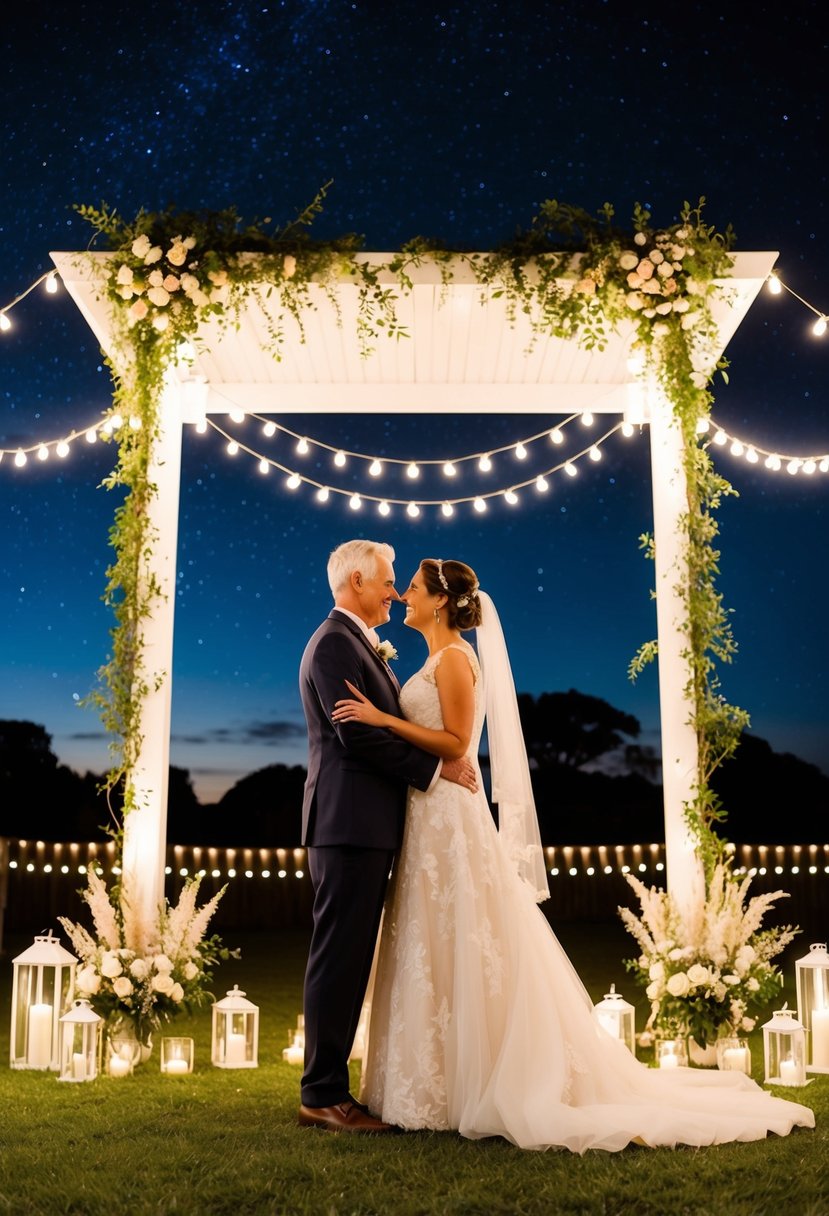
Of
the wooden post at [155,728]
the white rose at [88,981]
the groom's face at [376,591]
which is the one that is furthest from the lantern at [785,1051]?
the white rose at [88,981]

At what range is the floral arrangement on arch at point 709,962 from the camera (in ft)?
15.6

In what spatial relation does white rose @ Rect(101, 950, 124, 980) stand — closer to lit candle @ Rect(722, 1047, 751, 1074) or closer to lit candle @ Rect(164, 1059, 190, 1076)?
lit candle @ Rect(164, 1059, 190, 1076)

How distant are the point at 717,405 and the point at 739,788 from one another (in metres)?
4.86

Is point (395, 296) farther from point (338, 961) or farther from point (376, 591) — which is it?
point (338, 961)

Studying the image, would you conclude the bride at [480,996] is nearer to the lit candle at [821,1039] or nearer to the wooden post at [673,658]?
the lit candle at [821,1039]

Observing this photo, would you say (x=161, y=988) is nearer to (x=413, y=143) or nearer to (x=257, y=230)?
(x=257, y=230)

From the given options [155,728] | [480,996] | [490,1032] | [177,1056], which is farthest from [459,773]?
[177,1056]

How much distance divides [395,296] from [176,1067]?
3712mm

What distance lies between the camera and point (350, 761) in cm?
390

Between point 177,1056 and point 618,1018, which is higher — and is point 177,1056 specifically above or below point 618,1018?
below

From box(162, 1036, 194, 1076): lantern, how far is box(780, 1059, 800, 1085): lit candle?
256 cm

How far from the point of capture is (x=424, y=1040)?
363 centimetres

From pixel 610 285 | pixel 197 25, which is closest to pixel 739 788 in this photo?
pixel 610 285

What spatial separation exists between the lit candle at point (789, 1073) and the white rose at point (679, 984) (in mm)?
479
